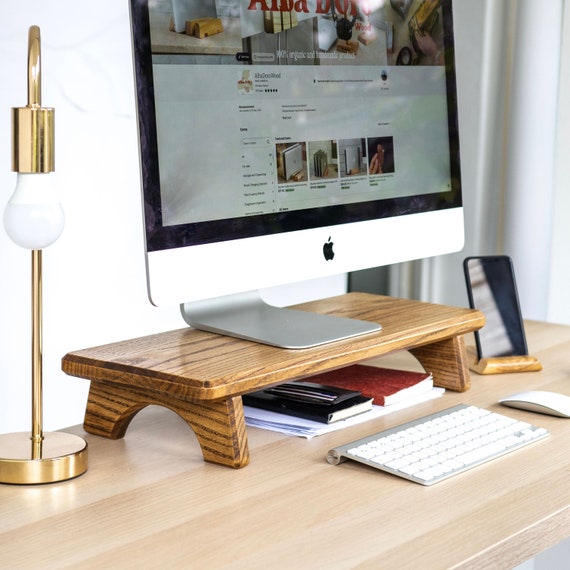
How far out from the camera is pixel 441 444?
1.03 meters

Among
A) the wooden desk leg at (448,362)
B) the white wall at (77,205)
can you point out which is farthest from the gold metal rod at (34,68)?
the white wall at (77,205)

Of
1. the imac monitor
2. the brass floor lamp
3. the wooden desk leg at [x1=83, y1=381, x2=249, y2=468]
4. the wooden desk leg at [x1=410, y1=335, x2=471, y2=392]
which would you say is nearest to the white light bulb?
the brass floor lamp

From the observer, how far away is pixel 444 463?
98 cm

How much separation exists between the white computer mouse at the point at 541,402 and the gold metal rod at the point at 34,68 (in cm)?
70

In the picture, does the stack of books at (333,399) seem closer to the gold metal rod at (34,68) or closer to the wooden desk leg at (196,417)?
the wooden desk leg at (196,417)

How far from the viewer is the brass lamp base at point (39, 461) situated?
0.92 meters

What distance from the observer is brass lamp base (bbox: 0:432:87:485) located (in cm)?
92

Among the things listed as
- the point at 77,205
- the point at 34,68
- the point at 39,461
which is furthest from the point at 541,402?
the point at 77,205

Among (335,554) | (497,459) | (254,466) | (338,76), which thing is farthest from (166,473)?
(338,76)

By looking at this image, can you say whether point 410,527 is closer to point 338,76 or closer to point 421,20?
point 338,76

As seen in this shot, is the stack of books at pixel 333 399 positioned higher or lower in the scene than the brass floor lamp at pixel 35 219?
lower

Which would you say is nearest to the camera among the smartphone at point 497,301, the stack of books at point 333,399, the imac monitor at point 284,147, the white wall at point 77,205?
the imac monitor at point 284,147

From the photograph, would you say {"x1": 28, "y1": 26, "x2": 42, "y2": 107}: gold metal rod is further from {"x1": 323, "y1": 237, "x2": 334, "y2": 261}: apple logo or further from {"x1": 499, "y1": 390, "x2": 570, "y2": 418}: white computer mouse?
{"x1": 499, "y1": 390, "x2": 570, "y2": 418}: white computer mouse

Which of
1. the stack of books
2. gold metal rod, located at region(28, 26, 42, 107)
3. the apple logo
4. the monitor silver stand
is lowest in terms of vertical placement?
the stack of books
